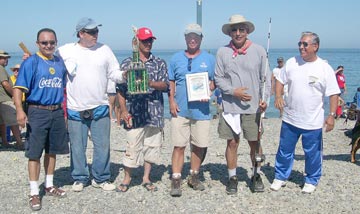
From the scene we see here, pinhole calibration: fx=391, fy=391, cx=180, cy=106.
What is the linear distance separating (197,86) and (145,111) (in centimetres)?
82

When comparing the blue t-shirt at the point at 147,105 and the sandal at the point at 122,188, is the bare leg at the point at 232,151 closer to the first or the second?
the blue t-shirt at the point at 147,105

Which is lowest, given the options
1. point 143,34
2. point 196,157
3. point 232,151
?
point 196,157

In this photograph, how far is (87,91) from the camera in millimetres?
5250

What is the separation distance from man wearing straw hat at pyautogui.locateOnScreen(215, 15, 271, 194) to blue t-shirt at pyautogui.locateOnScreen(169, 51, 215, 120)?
0.16m

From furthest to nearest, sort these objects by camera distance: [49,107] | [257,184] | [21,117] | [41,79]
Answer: [257,184] < [49,107] < [41,79] < [21,117]

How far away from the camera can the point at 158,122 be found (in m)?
5.50

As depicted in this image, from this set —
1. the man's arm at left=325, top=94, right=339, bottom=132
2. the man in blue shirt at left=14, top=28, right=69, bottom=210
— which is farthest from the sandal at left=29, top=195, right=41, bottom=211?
the man's arm at left=325, top=94, right=339, bottom=132

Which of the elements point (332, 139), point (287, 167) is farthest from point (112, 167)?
point (332, 139)

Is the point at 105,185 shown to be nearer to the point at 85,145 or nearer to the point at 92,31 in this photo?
the point at 85,145

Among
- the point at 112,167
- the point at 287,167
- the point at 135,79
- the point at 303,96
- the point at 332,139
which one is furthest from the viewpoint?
the point at 332,139

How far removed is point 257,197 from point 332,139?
6.60 m

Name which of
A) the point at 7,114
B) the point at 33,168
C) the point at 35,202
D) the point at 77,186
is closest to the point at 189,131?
the point at 77,186

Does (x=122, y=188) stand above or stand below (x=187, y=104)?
below

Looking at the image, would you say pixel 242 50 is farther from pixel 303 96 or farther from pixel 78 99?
pixel 78 99
